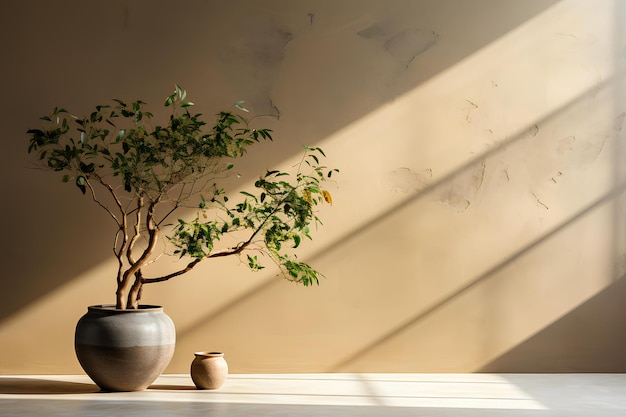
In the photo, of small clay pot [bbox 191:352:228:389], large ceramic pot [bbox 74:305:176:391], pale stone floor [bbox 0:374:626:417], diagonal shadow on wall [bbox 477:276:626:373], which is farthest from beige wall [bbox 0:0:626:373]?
large ceramic pot [bbox 74:305:176:391]

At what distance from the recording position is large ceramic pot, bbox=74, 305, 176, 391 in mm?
3594

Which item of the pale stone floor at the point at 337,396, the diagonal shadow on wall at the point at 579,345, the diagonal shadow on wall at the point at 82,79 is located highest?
the diagonal shadow on wall at the point at 82,79

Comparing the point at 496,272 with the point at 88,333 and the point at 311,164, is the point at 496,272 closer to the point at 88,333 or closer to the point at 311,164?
the point at 311,164

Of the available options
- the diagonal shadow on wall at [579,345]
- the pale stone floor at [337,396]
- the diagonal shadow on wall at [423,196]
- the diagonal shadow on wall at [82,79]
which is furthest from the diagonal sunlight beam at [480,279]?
the diagonal shadow on wall at [82,79]

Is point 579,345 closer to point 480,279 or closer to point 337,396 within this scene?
point 480,279

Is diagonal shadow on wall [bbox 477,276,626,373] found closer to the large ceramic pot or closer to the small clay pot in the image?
the small clay pot

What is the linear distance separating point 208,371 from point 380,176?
142 centimetres

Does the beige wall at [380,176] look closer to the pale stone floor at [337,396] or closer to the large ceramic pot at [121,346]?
the pale stone floor at [337,396]

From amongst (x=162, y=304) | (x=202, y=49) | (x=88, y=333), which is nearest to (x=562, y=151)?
(x=202, y=49)

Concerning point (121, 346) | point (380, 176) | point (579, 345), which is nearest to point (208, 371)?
point (121, 346)

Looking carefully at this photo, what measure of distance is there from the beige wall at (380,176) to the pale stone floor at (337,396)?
0.70 ft

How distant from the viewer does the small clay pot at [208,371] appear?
3.80m

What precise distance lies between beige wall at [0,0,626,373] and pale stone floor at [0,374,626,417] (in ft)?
0.70

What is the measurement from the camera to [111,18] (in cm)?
439
